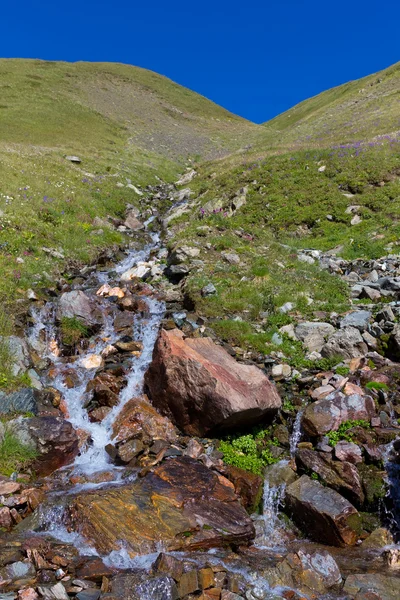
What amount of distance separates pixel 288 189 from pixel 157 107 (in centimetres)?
5885

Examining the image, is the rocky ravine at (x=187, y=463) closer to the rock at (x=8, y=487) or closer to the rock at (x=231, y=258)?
the rock at (x=8, y=487)

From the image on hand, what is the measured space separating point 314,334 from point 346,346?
1.27 metres

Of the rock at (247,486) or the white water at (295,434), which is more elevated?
the white water at (295,434)

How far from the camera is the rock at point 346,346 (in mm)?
12062

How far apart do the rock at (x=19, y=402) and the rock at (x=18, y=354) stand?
933 millimetres

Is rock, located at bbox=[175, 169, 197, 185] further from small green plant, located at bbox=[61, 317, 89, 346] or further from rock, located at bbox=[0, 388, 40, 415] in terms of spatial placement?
rock, located at bbox=[0, 388, 40, 415]

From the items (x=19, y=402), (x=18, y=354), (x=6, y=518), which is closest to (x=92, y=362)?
(x=18, y=354)

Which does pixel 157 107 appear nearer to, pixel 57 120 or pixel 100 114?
pixel 100 114

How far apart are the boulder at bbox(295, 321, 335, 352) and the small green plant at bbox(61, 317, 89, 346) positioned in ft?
22.8

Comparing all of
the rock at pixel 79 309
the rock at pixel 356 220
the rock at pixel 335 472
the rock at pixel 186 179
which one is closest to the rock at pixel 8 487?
the rock at pixel 335 472

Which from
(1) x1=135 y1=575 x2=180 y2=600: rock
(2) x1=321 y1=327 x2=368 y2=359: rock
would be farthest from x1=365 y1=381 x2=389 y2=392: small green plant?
(1) x1=135 y1=575 x2=180 y2=600: rock

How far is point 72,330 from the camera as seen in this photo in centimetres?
1389

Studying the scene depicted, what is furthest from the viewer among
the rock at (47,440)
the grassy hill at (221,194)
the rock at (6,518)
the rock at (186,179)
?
the rock at (186,179)

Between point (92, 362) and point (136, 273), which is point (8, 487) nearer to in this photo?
point (92, 362)
